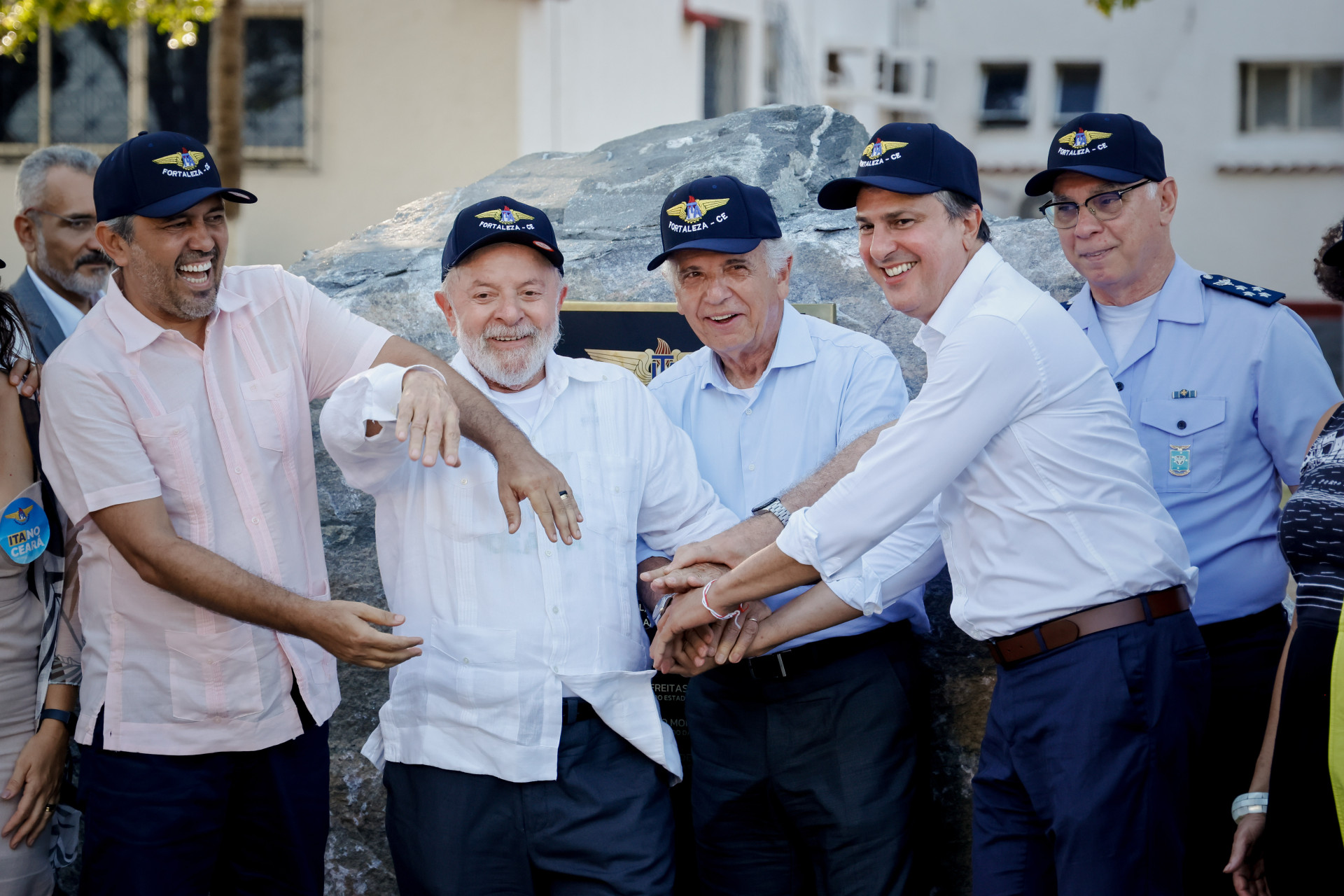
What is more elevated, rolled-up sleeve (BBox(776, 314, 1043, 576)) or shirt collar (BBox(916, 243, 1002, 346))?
shirt collar (BBox(916, 243, 1002, 346))

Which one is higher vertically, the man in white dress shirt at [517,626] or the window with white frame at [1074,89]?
the window with white frame at [1074,89]

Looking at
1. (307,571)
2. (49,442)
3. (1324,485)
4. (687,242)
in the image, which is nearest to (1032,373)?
(1324,485)

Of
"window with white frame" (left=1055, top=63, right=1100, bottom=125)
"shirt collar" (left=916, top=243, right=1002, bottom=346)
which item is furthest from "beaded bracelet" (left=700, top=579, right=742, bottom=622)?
"window with white frame" (left=1055, top=63, right=1100, bottom=125)

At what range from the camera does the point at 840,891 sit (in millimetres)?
2883

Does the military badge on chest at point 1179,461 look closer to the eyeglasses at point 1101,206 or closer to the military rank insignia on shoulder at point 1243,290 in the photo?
the military rank insignia on shoulder at point 1243,290

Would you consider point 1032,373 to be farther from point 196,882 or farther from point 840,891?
point 196,882

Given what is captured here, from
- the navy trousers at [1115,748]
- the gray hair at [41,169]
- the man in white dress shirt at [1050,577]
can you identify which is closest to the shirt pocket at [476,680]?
the man in white dress shirt at [1050,577]

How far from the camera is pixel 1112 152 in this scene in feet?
10.3

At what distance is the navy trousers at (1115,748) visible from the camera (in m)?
2.42

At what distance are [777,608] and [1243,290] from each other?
1.43 meters

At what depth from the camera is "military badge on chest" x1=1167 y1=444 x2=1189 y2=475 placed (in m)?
2.99

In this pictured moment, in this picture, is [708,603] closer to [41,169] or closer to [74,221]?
[74,221]

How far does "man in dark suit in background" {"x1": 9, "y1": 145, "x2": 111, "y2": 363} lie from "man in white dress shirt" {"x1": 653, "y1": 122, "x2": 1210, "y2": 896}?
3110mm

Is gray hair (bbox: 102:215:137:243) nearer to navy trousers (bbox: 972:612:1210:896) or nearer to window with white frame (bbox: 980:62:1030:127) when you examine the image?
navy trousers (bbox: 972:612:1210:896)
